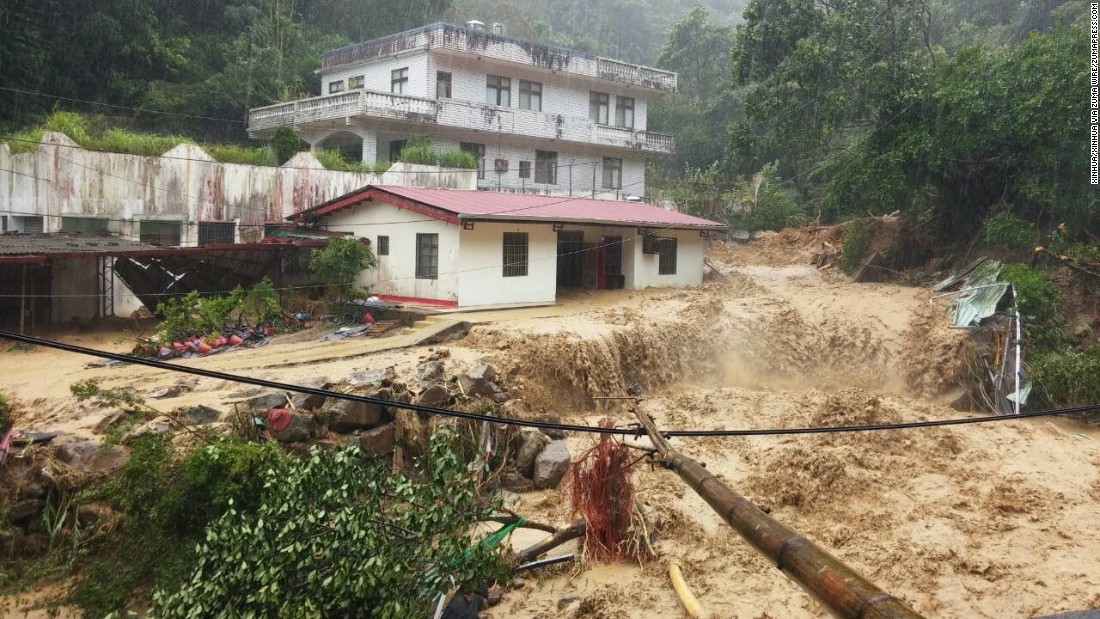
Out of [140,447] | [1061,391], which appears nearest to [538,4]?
[1061,391]

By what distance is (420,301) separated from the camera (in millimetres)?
20203

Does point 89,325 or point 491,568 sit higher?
point 89,325

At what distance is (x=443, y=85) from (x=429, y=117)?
8.36 ft

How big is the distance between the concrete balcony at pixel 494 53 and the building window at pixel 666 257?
35.2 ft

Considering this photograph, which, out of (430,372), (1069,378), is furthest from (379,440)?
(1069,378)

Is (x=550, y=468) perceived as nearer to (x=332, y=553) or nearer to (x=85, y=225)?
(x=332, y=553)

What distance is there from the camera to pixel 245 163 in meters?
22.8

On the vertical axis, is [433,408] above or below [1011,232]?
below

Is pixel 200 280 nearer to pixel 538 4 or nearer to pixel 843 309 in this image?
pixel 843 309

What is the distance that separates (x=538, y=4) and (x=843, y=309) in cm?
4556

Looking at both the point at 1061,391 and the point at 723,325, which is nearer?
the point at 1061,391

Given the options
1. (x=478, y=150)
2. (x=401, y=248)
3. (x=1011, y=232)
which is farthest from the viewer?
(x=478, y=150)

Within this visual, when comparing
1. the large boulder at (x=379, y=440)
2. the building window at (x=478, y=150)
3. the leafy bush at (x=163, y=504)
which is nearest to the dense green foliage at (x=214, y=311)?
the large boulder at (x=379, y=440)

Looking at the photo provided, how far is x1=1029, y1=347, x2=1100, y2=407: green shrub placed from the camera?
54.3 ft
